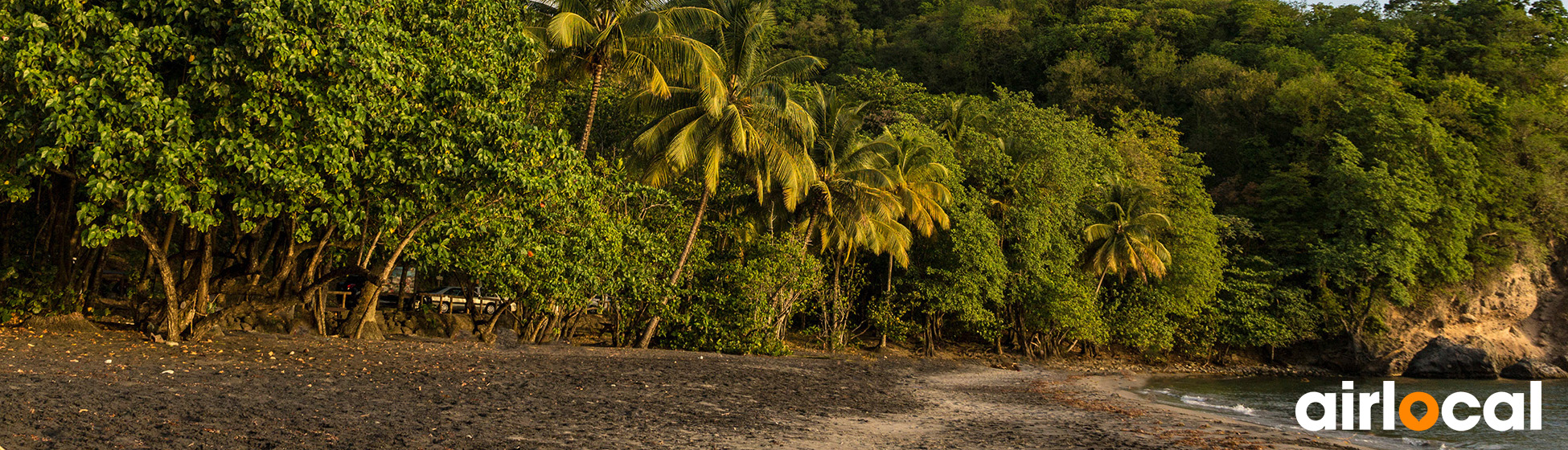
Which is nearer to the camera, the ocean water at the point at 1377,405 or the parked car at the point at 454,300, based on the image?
the ocean water at the point at 1377,405

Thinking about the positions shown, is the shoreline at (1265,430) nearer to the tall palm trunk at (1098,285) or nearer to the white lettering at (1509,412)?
the white lettering at (1509,412)

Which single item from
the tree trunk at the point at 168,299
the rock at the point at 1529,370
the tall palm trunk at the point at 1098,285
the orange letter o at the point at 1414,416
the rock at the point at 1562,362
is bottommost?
the orange letter o at the point at 1414,416

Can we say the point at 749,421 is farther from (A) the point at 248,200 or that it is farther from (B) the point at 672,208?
(B) the point at 672,208

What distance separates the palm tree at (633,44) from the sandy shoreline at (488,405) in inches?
232

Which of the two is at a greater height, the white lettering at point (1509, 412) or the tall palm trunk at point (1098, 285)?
the tall palm trunk at point (1098, 285)

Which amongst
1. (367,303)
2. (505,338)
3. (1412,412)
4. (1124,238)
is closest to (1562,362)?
(1124,238)

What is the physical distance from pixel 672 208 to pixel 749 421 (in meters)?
11.1

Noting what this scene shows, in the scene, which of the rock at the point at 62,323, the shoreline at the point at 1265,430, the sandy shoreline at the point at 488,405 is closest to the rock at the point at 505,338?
the sandy shoreline at the point at 488,405

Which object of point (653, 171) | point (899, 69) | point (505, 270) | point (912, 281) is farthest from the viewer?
point (899, 69)

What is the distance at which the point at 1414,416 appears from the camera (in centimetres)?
2002

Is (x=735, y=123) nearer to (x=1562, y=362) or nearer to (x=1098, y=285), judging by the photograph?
(x=1098, y=285)

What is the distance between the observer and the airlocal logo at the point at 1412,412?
1716cm

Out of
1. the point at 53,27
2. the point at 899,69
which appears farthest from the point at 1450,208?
the point at 53,27

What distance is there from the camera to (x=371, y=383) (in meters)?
10.6
